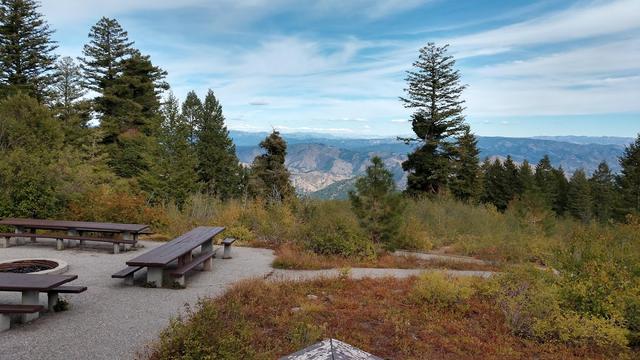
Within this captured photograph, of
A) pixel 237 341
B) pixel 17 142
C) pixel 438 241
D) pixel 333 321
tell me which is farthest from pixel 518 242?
pixel 17 142

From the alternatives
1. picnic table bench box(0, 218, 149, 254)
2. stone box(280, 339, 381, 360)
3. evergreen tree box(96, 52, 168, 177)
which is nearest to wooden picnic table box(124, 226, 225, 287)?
picnic table bench box(0, 218, 149, 254)

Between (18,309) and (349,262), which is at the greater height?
(18,309)

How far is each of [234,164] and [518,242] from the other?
3155 cm

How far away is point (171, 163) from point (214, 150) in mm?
10366

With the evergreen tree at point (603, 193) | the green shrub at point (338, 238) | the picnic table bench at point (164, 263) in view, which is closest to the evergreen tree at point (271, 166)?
the green shrub at point (338, 238)

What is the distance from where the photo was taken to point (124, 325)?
219 inches

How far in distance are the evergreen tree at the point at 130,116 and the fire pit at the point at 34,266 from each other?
2457 cm

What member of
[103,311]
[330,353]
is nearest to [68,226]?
[103,311]

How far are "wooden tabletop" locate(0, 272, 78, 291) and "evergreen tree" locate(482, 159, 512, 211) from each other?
50.3m

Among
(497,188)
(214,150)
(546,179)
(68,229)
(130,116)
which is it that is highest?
(130,116)

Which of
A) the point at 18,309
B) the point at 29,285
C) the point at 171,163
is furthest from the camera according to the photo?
the point at 171,163

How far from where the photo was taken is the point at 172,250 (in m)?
7.84

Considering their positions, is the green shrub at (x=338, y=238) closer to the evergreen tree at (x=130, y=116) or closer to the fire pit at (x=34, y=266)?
the fire pit at (x=34, y=266)

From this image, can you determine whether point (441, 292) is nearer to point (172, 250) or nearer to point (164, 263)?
point (164, 263)
